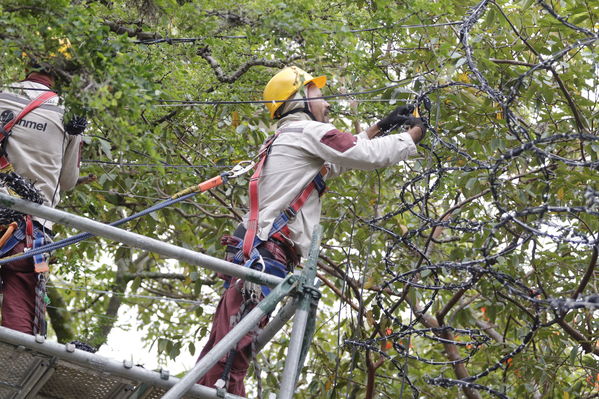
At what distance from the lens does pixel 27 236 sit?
4469 millimetres

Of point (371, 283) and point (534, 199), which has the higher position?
point (534, 199)

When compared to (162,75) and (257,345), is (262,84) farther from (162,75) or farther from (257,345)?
(257,345)

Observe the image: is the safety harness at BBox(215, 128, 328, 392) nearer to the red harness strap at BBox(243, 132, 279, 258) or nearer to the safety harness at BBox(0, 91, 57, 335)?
the red harness strap at BBox(243, 132, 279, 258)

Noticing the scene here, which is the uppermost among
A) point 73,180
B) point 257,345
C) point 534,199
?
point 534,199

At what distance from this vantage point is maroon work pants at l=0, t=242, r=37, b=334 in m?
4.39

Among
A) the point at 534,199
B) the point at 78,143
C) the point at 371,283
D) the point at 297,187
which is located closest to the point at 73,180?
the point at 78,143

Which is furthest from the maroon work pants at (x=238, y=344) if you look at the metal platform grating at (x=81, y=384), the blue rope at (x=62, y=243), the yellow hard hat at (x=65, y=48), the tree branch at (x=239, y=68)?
the tree branch at (x=239, y=68)

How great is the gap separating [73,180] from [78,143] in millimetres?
192

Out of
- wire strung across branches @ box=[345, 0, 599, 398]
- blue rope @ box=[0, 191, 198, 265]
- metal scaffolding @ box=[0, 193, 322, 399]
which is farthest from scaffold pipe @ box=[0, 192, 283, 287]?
wire strung across branches @ box=[345, 0, 599, 398]

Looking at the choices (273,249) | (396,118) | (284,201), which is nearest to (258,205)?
(284,201)

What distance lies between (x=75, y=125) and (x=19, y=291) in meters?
0.84

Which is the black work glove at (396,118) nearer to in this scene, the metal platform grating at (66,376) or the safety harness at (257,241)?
the safety harness at (257,241)

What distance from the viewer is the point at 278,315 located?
13.2 ft

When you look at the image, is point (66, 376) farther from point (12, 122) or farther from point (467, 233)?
point (467, 233)
